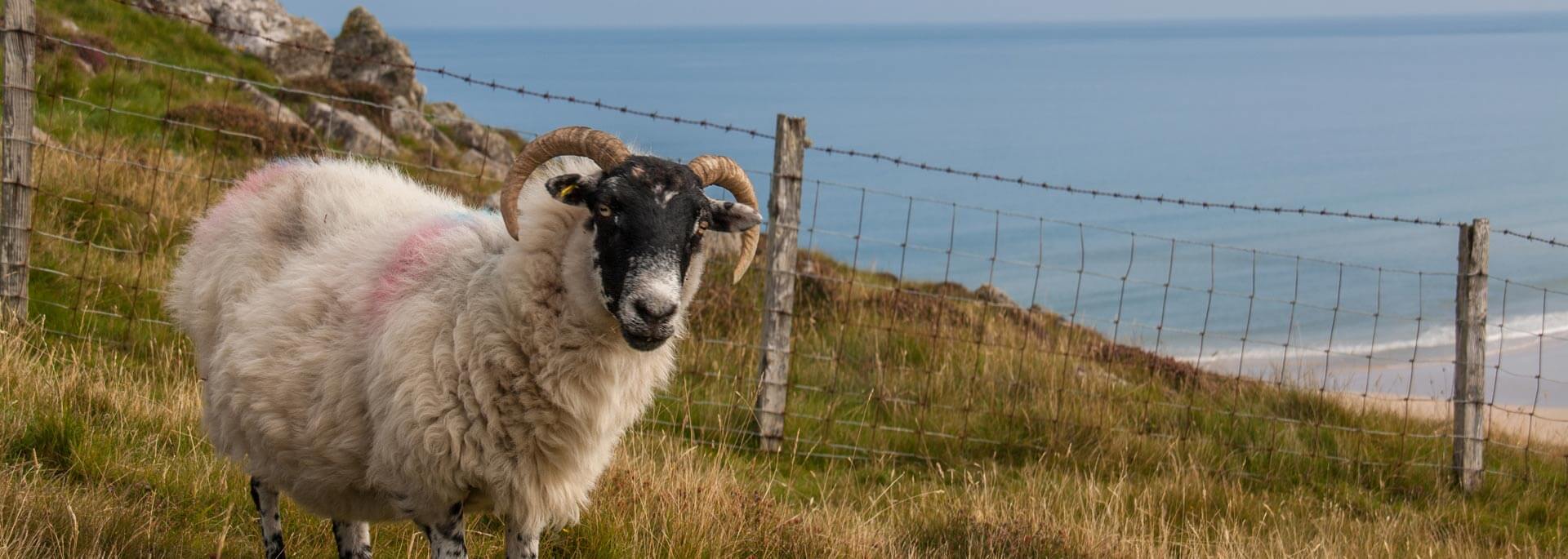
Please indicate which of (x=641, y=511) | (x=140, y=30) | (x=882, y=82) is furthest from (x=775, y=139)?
(x=882, y=82)

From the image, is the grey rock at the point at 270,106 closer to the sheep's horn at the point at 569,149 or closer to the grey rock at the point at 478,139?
the grey rock at the point at 478,139

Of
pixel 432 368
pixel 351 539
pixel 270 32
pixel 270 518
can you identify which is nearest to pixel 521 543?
pixel 432 368

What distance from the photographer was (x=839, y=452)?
7984 millimetres

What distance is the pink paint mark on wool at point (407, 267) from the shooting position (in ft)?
14.5

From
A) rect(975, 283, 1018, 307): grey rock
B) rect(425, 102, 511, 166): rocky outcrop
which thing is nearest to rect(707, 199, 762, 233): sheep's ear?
rect(975, 283, 1018, 307): grey rock

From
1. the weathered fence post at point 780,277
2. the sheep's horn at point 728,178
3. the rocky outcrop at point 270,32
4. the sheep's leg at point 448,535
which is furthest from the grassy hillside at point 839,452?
the rocky outcrop at point 270,32

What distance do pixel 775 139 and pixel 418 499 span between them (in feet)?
13.5

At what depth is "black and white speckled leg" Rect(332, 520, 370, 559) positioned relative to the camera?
16.4ft

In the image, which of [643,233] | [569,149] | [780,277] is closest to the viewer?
[643,233]

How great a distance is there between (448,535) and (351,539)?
0.96 m

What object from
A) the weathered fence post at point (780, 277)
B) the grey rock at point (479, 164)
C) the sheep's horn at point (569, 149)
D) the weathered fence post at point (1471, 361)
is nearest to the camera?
the sheep's horn at point (569, 149)

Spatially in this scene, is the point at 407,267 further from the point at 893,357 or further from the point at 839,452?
the point at 893,357

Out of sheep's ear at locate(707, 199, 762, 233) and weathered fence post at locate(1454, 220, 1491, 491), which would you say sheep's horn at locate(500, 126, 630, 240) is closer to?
sheep's ear at locate(707, 199, 762, 233)

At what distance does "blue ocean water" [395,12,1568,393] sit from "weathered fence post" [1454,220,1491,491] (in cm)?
55
